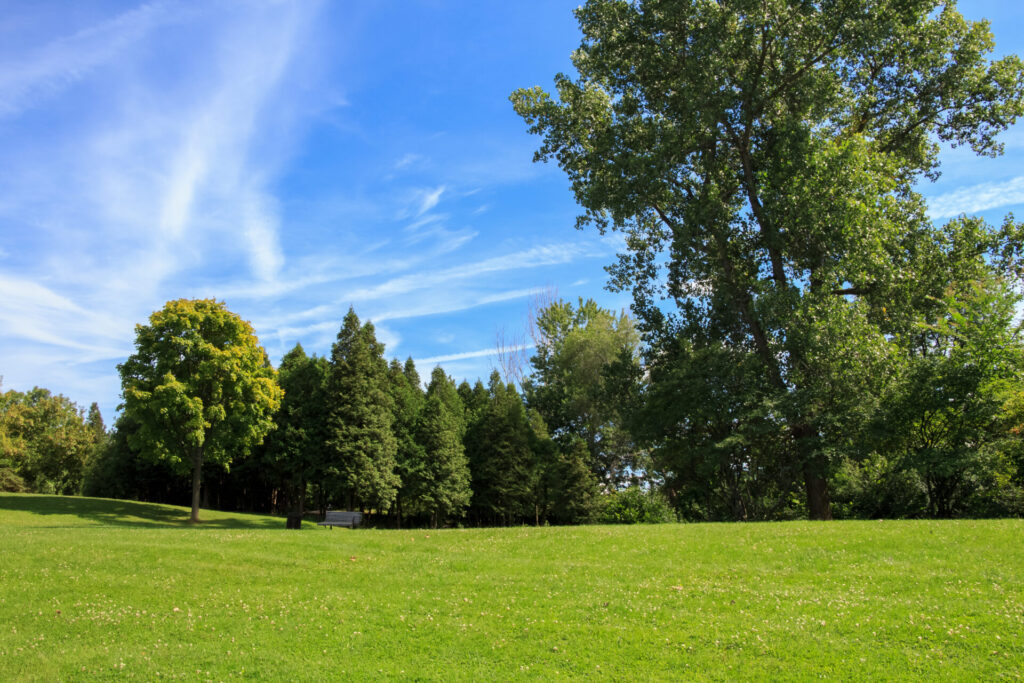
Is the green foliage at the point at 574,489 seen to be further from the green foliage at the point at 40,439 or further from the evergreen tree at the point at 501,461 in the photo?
the green foliage at the point at 40,439

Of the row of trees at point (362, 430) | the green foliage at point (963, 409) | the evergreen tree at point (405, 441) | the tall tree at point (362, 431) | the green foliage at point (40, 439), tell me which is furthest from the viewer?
the green foliage at point (40, 439)

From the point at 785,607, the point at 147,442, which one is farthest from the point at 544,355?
the point at 785,607

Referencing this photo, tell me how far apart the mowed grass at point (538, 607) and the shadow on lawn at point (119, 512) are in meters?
20.0

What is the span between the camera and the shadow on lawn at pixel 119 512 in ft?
112

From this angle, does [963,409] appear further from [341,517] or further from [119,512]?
[119,512]

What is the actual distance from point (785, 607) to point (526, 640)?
4.45 m

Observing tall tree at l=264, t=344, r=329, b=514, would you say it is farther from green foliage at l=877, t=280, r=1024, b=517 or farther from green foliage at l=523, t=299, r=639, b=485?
green foliage at l=877, t=280, r=1024, b=517

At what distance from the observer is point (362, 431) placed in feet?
135

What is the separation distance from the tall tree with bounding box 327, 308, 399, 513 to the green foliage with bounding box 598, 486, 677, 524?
49.0 feet

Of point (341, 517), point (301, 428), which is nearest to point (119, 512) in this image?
point (301, 428)

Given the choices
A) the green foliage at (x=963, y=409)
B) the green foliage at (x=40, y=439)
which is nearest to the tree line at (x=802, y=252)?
the green foliage at (x=963, y=409)

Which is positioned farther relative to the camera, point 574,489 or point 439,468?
point 439,468

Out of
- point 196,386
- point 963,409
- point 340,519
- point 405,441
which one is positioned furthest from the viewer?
point 405,441

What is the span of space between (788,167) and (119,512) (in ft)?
136
